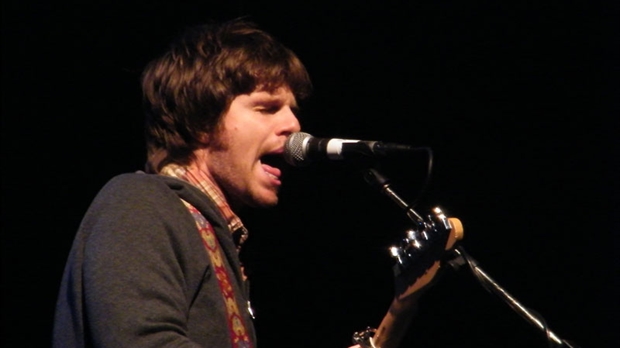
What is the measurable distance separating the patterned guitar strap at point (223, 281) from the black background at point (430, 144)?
94cm

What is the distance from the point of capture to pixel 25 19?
2.70 m

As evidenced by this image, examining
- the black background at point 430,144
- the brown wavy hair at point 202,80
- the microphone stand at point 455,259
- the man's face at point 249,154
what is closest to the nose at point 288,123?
the man's face at point 249,154

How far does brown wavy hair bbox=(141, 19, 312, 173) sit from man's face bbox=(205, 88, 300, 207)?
0.05m

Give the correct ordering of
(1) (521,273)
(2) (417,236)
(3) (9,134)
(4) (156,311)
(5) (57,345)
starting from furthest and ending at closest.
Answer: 1. (1) (521,273)
2. (3) (9,134)
3. (2) (417,236)
4. (5) (57,345)
5. (4) (156,311)

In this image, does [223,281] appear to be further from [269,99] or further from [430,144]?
[430,144]

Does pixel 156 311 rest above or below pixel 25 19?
below

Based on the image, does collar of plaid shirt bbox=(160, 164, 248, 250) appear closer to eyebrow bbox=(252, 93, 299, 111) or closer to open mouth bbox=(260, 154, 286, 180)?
open mouth bbox=(260, 154, 286, 180)

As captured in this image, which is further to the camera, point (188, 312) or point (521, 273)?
point (521, 273)

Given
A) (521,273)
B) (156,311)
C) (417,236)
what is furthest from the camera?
(521,273)

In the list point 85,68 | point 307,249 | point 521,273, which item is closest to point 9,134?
point 85,68

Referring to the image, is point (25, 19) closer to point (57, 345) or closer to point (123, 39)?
point (123, 39)

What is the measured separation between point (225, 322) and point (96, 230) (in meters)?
0.35

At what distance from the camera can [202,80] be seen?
7.47ft

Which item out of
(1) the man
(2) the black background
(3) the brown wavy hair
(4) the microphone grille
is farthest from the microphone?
(2) the black background
